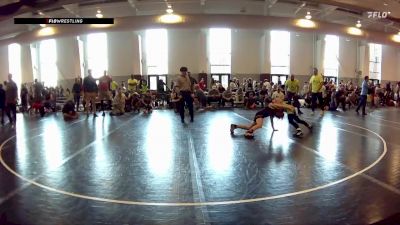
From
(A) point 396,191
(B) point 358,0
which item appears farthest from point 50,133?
(B) point 358,0

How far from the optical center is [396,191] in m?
4.04

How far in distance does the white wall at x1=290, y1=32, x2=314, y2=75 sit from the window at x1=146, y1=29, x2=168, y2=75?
10773mm

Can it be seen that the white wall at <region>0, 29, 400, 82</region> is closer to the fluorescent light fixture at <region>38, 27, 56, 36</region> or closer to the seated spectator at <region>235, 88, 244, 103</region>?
the fluorescent light fixture at <region>38, 27, 56, 36</region>

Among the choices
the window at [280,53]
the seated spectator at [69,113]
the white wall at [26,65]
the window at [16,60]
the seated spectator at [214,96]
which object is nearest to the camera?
the seated spectator at [69,113]

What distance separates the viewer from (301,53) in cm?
3030

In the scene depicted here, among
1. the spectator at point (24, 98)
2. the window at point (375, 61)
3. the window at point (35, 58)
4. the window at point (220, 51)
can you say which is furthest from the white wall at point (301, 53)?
the window at point (35, 58)

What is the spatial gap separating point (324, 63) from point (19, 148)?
1116 inches

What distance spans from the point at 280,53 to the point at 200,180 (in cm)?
2732

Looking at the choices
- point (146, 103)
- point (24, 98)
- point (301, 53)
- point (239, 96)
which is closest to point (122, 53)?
point (24, 98)

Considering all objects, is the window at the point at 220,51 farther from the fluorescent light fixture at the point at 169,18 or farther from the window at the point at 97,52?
the fluorescent light fixture at the point at 169,18

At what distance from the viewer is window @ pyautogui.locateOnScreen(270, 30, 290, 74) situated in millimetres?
30094

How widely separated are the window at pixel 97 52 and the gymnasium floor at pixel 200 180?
74.0ft

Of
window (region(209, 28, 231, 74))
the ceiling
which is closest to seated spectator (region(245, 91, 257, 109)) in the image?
the ceiling

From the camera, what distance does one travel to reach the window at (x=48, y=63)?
29.6 m
